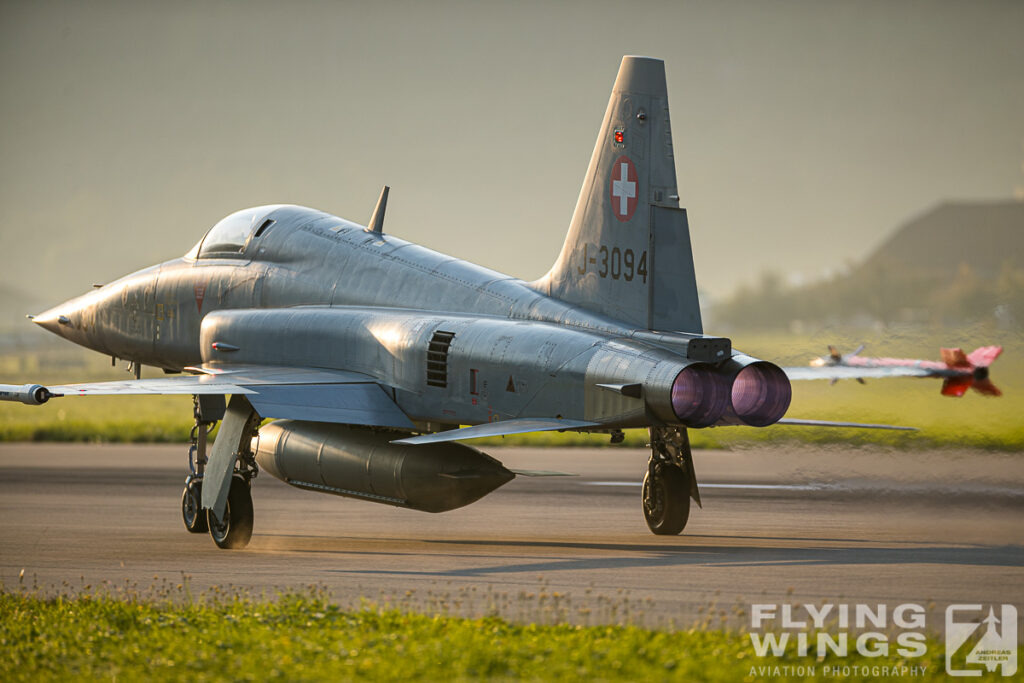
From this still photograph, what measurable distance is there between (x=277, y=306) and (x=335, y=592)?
7.03 m

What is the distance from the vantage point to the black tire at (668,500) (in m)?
15.2

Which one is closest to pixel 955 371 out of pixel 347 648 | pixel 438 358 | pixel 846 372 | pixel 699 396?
pixel 846 372

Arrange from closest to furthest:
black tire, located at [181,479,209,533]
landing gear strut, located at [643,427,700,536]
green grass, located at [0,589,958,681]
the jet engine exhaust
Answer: green grass, located at [0,589,958,681], the jet engine exhaust, landing gear strut, located at [643,427,700,536], black tire, located at [181,479,209,533]

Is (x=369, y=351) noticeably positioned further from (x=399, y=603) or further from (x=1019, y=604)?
(x=1019, y=604)

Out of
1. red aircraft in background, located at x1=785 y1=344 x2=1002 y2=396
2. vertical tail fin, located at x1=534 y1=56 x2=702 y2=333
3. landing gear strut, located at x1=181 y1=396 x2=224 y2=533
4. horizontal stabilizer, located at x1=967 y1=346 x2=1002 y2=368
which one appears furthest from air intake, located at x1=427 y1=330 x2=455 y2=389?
horizontal stabilizer, located at x1=967 y1=346 x2=1002 y2=368

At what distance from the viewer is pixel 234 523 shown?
15.1 m

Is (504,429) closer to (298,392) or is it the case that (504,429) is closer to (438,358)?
(438,358)

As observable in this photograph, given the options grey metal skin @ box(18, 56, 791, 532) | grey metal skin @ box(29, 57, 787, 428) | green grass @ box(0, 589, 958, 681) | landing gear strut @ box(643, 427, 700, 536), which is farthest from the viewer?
landing gear strut @ box(643, 427, 700, 536)

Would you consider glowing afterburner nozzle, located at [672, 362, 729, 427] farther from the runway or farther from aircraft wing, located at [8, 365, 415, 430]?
aircraft wing, located at [8, 365, 415, 430]

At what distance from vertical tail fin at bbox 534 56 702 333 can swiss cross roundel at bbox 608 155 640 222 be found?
0.01m

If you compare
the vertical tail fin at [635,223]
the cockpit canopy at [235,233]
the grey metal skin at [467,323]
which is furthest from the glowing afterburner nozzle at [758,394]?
the cockpit canopy at [235,233]

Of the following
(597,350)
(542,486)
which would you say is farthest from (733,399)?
(542,486)

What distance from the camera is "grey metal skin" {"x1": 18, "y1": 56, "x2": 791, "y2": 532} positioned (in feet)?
42.9

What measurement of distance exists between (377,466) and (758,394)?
446cm
